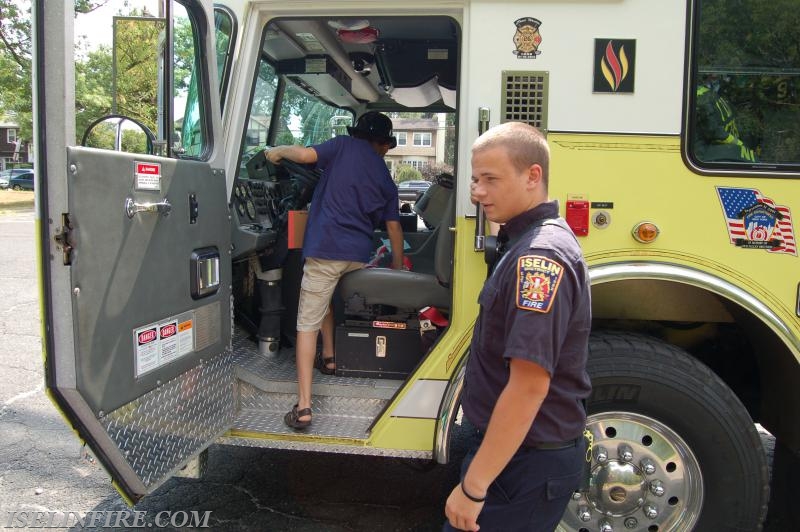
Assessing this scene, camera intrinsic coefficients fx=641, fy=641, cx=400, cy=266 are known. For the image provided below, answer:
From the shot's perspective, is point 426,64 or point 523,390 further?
point 426,64

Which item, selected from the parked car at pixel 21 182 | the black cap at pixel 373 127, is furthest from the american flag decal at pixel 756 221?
the parked car at pixel 21 182

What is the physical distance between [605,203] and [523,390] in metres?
1.28

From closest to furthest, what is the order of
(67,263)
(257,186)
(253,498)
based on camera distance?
(67,263) < (253,498) < (257,186)

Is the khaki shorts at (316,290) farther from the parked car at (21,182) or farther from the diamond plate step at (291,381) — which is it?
the parked car at (21,182)

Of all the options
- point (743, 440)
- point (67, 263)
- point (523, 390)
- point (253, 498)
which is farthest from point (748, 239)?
point (253, 498)

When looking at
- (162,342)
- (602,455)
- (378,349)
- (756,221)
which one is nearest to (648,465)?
(602,455)

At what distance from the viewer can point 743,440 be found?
100 inches

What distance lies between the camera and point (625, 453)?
259 centimetres

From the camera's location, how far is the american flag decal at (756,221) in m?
2.44

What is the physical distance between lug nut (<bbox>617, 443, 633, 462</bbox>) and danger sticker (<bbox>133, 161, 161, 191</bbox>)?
206cm

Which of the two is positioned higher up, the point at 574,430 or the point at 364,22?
the point at 364,22

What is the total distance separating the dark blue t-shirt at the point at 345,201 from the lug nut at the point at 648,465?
1589 millimetres

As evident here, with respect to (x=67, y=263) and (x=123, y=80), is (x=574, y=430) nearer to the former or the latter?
(x=67, y=263)

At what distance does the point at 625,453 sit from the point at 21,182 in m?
45.1
